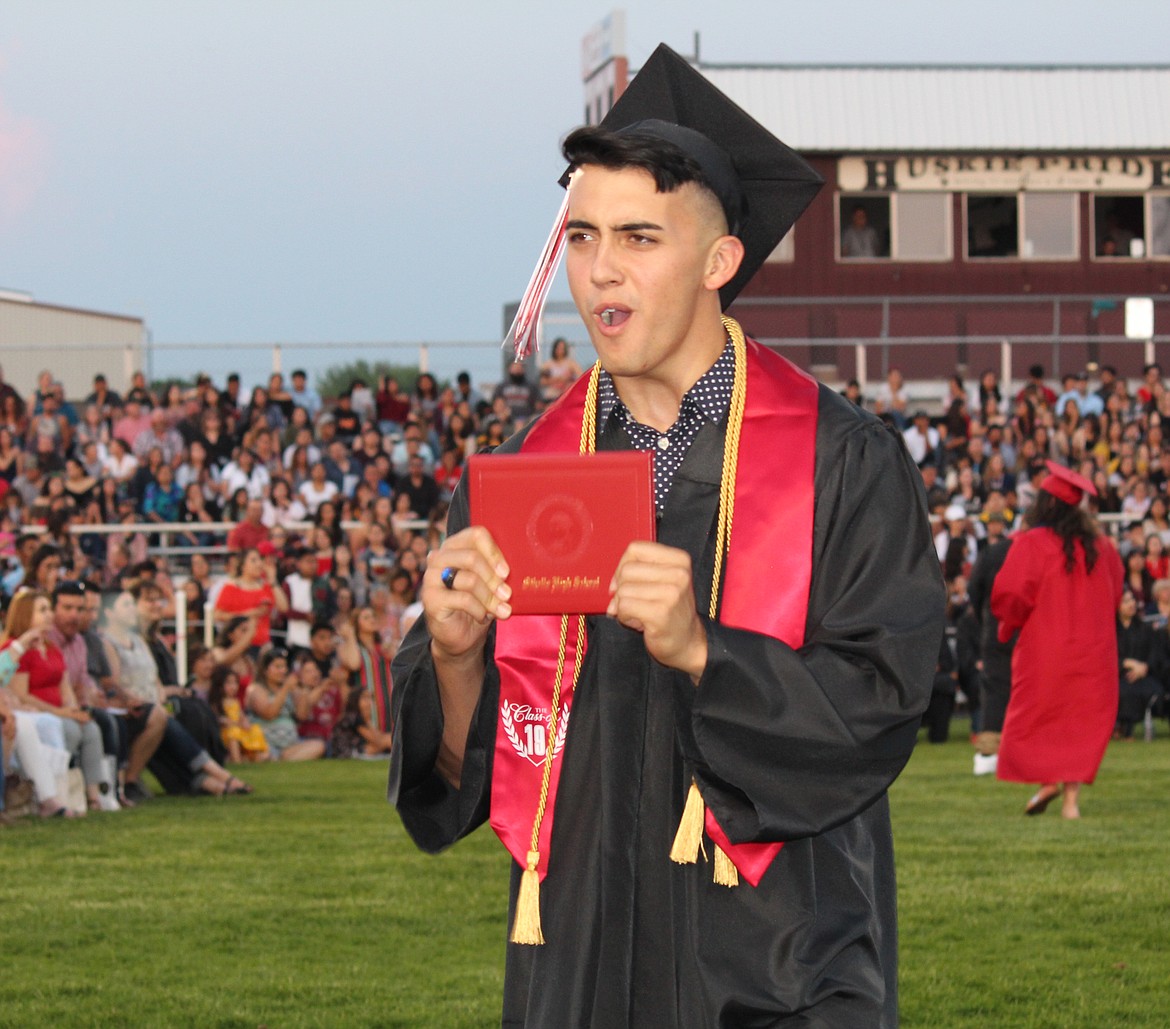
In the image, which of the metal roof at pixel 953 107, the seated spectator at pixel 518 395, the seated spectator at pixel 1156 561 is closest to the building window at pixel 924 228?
the metal roof at pixel 953 107

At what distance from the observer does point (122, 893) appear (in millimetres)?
9961

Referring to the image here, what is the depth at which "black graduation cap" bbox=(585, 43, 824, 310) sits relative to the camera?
3.36 m

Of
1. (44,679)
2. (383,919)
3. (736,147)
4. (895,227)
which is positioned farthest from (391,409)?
(736,147)

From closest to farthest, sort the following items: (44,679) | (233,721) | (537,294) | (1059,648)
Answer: (537,294) → (1059,648) → (44,679) → (233,721)

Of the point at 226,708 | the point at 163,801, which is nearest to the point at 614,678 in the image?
the point at 163,801

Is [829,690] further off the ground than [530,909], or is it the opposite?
[829,690]

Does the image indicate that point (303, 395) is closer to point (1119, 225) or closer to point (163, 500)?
point (163, 500)

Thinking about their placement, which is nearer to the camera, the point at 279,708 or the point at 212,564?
the point at 279,708

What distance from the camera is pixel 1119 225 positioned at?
36.6 metres

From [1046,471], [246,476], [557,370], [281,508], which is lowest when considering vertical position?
[281,508]

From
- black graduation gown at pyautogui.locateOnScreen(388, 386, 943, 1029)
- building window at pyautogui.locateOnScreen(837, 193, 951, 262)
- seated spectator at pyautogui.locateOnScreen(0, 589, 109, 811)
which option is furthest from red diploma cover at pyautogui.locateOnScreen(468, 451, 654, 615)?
building window at pyautogui.locateOnScreen(837, 193, 951, 262)

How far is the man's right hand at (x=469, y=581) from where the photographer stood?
2867 millimetres

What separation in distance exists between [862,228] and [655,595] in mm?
34066

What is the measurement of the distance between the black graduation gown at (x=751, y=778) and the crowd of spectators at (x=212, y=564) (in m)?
9.96
